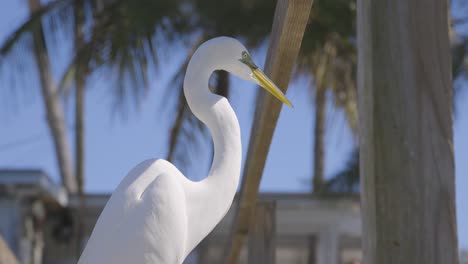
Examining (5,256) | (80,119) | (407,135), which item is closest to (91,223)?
(80,119)

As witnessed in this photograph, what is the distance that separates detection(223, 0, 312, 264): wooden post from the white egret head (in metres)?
0.17

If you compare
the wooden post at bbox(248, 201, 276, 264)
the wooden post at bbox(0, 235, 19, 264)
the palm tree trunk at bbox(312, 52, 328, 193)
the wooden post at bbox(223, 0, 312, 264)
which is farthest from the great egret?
the palm tree trunk at bbox(312, 52, 328, 193)

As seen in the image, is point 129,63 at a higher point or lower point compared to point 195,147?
higher

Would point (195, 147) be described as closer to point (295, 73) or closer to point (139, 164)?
point (295, 73)

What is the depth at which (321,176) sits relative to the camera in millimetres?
13773

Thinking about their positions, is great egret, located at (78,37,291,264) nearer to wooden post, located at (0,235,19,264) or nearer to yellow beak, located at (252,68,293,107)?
yellow beak, located at (252,68,293,107)

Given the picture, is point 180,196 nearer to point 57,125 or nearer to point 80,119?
point 80,119

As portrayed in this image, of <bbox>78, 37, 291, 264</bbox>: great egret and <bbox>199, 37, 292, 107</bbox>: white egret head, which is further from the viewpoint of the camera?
<bbox>199, 37, 292, 107</bbox>: white egret head

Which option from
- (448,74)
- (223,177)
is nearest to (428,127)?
(448,74)

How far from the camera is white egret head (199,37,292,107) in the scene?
3426 millimetres

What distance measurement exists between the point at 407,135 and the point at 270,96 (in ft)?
5.13

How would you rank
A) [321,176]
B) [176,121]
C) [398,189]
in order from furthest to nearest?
[321,176] → [176,121] → [398,189]

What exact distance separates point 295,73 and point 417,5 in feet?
38.2

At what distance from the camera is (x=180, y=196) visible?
3.16 meters
